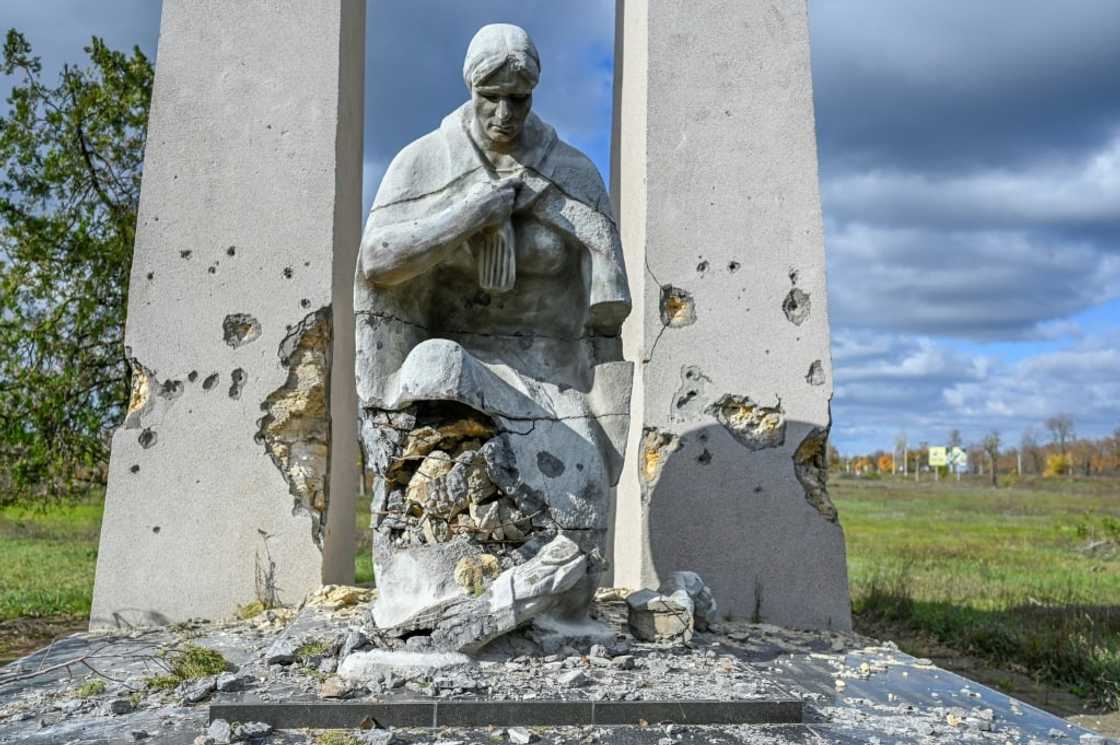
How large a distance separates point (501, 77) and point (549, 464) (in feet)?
4.45

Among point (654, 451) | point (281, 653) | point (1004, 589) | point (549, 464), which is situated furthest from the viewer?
point (1004, 589)

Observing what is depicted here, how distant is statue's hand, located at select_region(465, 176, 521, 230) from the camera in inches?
127

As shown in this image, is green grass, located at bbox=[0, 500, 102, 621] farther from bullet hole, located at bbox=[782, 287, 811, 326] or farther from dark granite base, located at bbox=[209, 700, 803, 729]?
bullet hole, located at bbox=[782, 287, 811, 326]

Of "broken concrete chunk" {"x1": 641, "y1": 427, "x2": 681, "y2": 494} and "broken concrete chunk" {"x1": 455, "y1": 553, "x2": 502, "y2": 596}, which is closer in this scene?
"broken concrete chunk" {"x1": 455, "y1": 553, "x2": 502, "y2": 596}

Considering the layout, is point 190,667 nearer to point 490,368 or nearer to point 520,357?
point 490,368

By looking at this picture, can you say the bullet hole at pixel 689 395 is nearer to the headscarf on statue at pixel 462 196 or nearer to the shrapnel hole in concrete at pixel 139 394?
the headscarf on statue at pixel 462 196

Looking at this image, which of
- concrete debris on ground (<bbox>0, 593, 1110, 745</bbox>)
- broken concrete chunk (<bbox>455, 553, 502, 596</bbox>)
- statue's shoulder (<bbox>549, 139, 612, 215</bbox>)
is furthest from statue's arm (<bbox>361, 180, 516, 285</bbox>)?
concrete debris on ground (<bbox>0, 593, 1110, 745</bbox>)

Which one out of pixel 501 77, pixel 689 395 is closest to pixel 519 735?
pixel 501 77

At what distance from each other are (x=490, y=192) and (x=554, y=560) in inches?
50.3

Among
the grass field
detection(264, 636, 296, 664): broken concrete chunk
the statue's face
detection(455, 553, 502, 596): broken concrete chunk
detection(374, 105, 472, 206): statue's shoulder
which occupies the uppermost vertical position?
the statue's face

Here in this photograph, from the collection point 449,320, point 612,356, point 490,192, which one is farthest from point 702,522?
point 490,192

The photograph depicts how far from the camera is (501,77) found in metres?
3.26

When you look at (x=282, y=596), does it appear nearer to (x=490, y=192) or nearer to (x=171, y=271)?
(x=171, y=271)

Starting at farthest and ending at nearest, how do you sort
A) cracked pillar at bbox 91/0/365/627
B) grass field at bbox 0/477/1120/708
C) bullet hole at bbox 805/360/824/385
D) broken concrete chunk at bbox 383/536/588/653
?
1. grass field at bbox 0/477/1120/708
2. bullet hole at bbox 805/360/824/385
3. cracked pillar at bbox 91/0/365/627
4. broken concrete chunk at bbox 383/536/588/653
